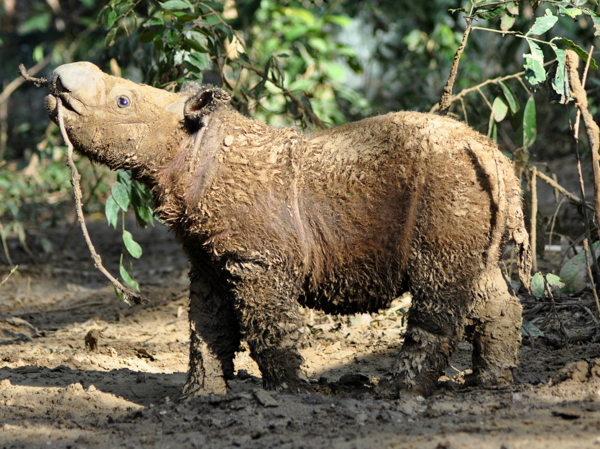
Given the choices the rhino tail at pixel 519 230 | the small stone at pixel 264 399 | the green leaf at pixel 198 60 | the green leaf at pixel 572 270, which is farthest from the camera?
the green leaf at pixel 198 60

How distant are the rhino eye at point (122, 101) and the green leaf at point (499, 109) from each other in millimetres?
2932

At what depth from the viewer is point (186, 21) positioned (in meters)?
5.48

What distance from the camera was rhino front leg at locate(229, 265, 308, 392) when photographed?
12.3 ft

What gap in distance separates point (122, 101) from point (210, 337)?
147 centimetres

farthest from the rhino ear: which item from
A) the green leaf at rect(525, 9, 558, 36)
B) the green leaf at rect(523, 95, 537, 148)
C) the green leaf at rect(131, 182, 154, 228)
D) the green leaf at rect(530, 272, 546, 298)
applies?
the green leaf at rect(523, 95, 537, 148)

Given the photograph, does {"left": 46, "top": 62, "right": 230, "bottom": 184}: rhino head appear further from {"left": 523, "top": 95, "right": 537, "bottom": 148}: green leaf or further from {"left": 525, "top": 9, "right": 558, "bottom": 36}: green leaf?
{"left": 523, "top": 95, "right": 537, "bottom": 148}: green leaf

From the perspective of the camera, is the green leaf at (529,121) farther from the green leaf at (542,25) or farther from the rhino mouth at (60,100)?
the rhino mouth at (60,100)

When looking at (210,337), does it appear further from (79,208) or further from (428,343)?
(428,343)

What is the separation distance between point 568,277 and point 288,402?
2522 millimetres

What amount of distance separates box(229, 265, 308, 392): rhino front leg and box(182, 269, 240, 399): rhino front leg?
31 centimetres

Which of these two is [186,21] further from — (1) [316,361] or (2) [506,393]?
(2) [506,393]

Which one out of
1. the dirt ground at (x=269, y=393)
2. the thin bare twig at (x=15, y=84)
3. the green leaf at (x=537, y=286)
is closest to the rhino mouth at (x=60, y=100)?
the dirt ground at (x=269, y=393)

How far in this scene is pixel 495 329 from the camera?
12.8 ft

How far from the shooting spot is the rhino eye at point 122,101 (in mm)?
3770
